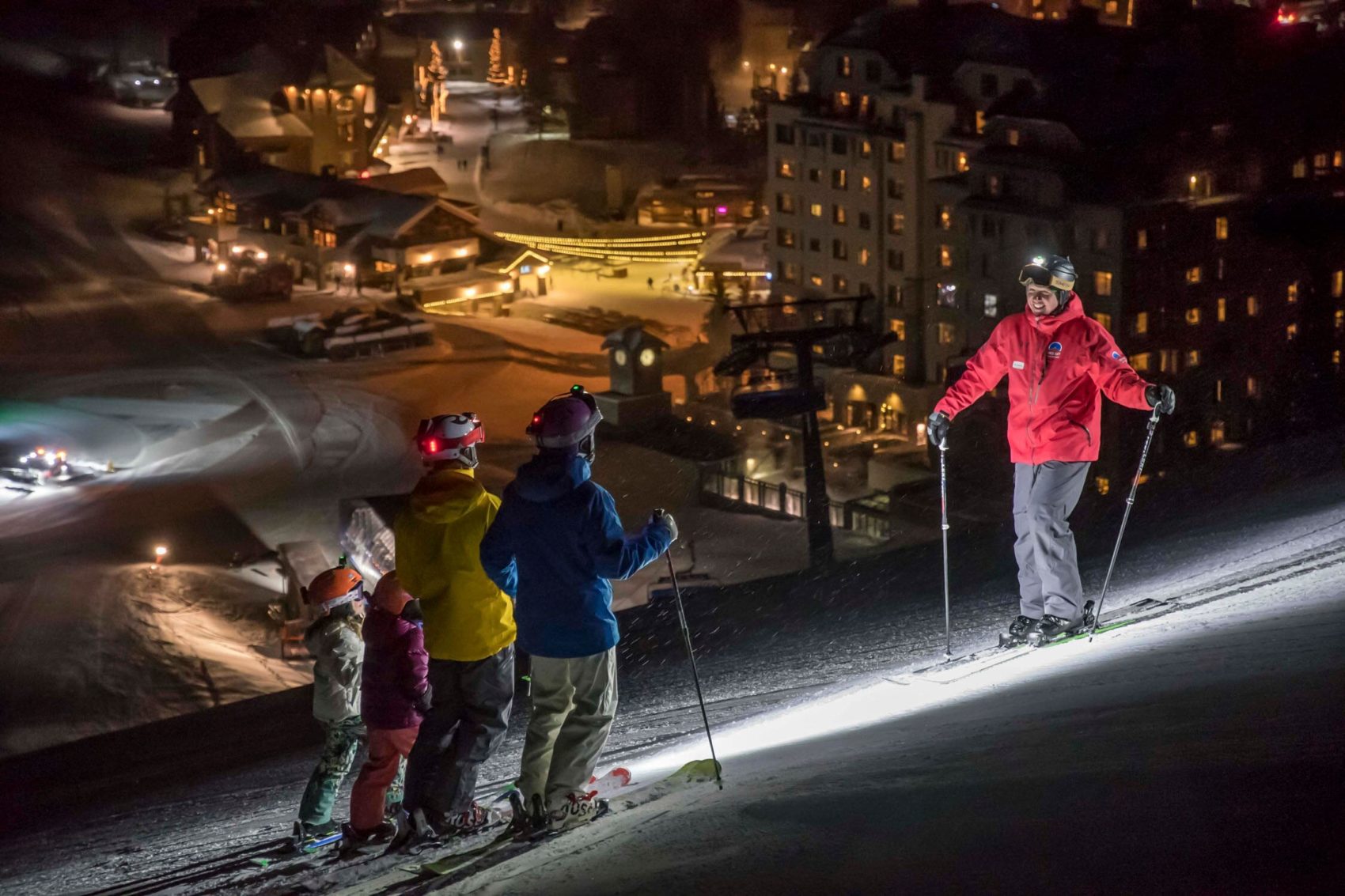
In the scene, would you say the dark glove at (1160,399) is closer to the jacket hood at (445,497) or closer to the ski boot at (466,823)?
the jacket hood at (445,497)

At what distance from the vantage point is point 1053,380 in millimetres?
6227

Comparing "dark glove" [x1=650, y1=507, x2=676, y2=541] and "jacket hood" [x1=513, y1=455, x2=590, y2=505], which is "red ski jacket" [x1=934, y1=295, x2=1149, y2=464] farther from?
"jacket hood" [x1=513, y1=455, x2=590, y2=505]

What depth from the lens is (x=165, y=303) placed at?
4422 cm

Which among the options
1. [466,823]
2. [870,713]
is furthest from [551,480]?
[870,713]

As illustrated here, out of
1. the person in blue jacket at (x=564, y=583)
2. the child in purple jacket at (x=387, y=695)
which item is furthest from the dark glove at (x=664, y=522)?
the child in purple jacket at (x=387, y=695)

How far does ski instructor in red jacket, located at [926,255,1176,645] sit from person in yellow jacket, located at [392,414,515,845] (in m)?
2.08

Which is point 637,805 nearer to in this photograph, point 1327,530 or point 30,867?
point 30,867

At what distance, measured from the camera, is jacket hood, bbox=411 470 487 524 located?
494 cm

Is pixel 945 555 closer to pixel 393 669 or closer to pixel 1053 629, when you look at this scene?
pixel 1053 629

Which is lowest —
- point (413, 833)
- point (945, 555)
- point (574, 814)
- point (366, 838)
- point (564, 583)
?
point (366, 838)

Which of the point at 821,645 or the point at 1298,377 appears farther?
the point at 1298,377

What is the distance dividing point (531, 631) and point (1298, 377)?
93.7 feet

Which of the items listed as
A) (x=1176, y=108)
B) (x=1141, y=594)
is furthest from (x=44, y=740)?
(x=1176, y=108)

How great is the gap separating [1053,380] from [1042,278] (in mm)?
413
